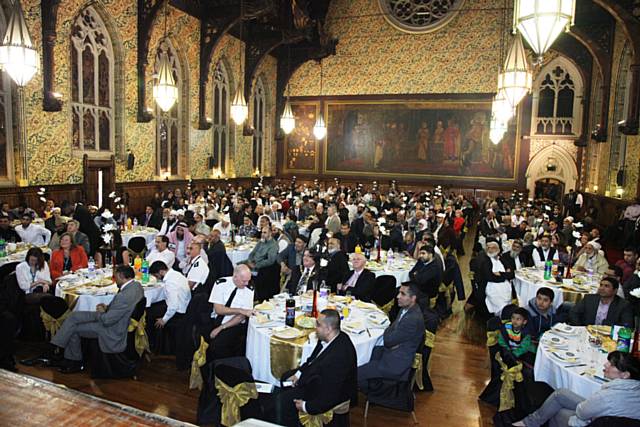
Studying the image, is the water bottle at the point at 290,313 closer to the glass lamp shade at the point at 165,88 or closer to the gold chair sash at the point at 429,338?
the gold chair sash at the point at 429,338

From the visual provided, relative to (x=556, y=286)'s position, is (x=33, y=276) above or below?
above

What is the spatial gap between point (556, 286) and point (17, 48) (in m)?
8.89

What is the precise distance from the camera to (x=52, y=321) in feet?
18.6

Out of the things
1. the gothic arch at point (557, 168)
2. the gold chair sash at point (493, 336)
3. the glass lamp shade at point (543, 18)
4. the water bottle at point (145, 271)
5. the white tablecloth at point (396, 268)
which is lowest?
the gold chair sash at point (493, 336)

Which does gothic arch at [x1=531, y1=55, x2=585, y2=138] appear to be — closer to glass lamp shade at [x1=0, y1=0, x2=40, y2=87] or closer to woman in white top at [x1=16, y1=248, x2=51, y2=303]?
glass lamp shade at [x1=0, y1=0, x2=40, y2=87]

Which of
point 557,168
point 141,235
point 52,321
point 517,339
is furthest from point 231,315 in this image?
point 557,168

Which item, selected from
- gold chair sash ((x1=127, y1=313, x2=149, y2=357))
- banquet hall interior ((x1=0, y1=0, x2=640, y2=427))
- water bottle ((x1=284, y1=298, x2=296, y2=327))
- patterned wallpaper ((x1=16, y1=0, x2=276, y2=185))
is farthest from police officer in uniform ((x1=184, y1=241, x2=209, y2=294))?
patterned wallpaper ((x1=16, y1=0, x2=276, y2=185))

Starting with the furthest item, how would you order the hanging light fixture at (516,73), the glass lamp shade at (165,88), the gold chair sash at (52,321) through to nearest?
the glass lamp shade at (165,88)
the hanging light fixture at (516,73)
the gold chair sash at (52,321)

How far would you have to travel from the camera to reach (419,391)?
551 centimetres

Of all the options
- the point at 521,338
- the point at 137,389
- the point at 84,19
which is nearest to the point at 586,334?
the point at 521,338

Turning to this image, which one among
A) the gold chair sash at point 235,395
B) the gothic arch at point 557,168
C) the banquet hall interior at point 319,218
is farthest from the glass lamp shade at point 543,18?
the gothic arch at point 557,168

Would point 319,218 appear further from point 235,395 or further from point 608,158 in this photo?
point 608,158

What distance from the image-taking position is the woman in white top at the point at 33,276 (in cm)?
620

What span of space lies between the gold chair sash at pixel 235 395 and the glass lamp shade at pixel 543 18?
3.92 metres
